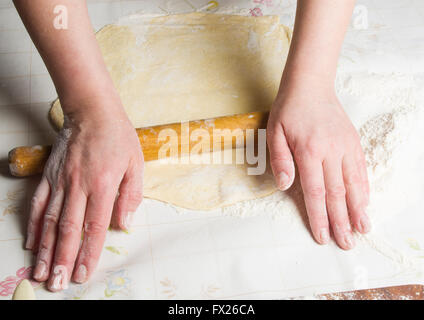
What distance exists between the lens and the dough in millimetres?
923

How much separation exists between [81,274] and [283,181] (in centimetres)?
43

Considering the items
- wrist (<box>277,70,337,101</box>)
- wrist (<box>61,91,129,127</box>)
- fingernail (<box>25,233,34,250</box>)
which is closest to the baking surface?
fingernail (<box>25,233,34,250</box>)

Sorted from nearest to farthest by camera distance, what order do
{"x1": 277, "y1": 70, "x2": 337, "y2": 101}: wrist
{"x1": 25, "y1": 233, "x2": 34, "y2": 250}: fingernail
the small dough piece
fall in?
the small dough piece → {"x1": 25, "y1": 233, "x2": 34, "y2": 250}: fingernail → {"x1": 277, "y1": 70, "x2": 337, "y2": 101}: wrist

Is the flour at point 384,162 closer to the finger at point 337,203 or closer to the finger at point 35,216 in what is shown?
the finger at point 337,203

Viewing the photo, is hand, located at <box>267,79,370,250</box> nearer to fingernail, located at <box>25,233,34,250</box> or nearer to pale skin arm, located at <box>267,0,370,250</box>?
pale skin arm, located at <box>267,0,370,250</box>

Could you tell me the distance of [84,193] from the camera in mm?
802

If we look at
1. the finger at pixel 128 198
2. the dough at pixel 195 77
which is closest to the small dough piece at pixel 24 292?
the finger at pixel 128 198

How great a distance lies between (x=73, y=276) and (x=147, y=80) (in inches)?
21.9

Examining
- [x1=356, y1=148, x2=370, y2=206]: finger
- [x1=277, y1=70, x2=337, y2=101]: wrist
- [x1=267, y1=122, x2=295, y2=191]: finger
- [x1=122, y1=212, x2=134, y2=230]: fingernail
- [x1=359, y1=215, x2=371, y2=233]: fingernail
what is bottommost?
[x1=359, y1=215, x2=371, y2=233]: fingernail

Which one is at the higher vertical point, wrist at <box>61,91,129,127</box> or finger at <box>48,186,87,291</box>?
wrist at <box>61,91,129,127</box>

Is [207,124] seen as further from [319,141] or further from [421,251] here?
[421,251]

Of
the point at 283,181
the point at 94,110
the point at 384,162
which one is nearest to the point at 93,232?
the point at 94,110

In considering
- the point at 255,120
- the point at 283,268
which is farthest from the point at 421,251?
the point at 255,120

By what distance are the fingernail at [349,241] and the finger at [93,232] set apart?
0.47 meters
